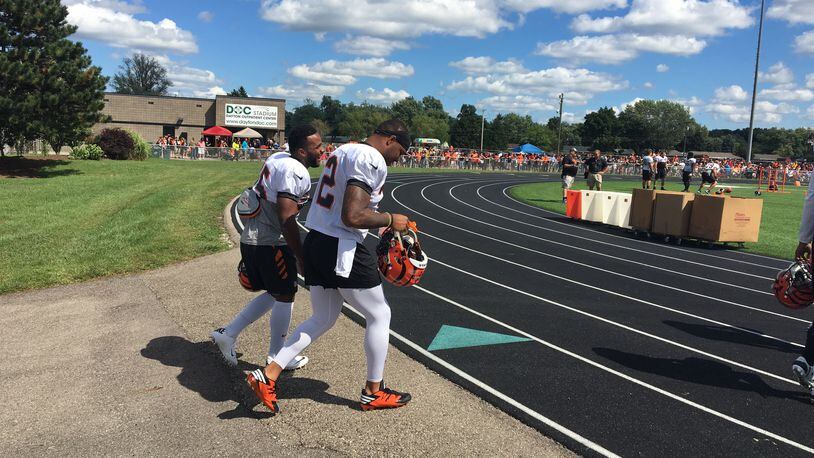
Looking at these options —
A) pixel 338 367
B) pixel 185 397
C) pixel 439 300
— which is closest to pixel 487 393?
pixel 338 367

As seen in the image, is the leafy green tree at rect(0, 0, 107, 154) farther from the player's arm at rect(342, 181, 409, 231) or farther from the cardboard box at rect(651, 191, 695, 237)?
the player's arm at rect(342, 181, 409, 231)

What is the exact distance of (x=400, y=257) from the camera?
3756 mm

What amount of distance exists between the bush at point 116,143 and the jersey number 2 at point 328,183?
28923 mm

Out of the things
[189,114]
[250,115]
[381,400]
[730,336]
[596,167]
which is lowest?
[730,336]

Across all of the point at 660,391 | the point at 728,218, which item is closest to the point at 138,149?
the point at 728,218

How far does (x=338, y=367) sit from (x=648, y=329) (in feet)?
11.9

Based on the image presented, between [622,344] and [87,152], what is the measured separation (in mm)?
28089

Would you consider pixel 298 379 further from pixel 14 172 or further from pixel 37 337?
pixel 14 172

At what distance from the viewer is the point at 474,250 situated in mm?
10883

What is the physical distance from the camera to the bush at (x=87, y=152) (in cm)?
2702

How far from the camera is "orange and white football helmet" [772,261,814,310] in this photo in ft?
15.5

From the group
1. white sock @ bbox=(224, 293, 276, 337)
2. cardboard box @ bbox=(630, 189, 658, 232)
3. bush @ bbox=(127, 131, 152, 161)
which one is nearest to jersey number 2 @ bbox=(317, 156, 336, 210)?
white sock @ bbox=(224, 293, 276, 337)

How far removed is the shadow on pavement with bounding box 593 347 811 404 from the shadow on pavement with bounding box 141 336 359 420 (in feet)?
8.90

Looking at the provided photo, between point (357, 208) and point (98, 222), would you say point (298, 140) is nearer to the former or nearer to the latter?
point (357, 208)
